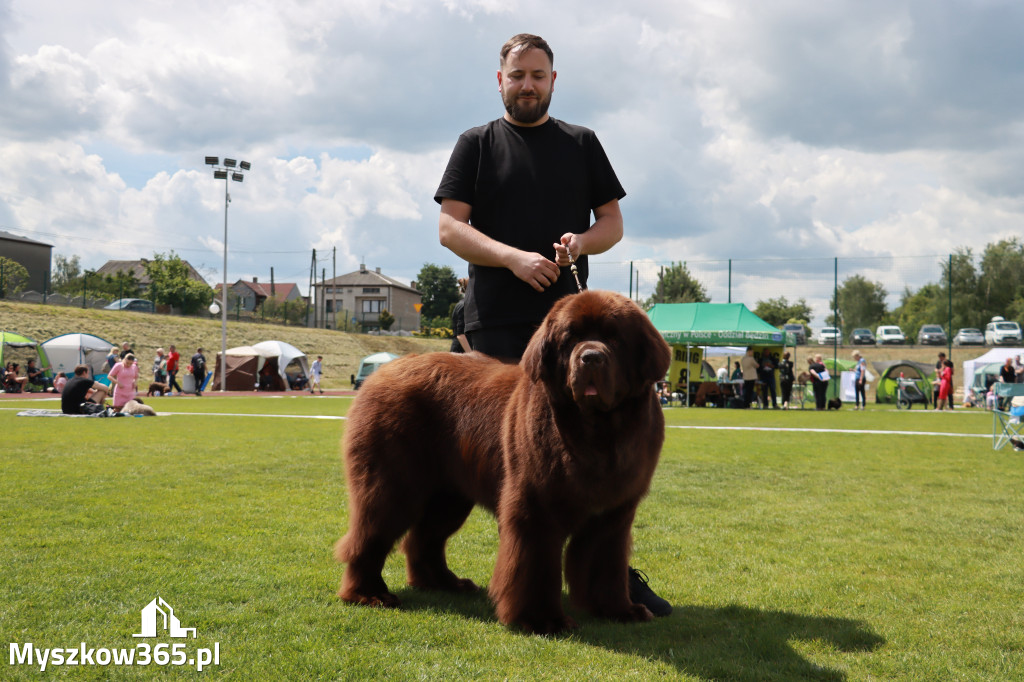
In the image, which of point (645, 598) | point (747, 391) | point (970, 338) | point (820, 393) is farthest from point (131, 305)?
point (645, 598)

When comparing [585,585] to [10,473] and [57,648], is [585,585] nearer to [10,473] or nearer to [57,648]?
[57,648]

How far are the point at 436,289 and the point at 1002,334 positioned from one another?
2444 inches

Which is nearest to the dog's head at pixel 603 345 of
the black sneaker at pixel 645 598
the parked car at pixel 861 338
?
the black sneaker at pixel 645 598

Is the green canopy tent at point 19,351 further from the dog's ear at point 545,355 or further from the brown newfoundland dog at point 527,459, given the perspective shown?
the dog's ear at point 545,355

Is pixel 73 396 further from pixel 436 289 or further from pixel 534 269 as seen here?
pixel 436 289

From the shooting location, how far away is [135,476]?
781 centimetres

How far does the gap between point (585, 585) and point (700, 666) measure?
2.23 feet

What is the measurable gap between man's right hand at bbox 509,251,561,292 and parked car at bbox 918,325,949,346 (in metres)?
48.9

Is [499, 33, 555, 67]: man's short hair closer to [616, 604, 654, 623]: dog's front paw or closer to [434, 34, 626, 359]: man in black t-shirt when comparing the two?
[434, 34, 626, 359]: man in black t-shirt

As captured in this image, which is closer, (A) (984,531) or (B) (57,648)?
(B) (57,648)

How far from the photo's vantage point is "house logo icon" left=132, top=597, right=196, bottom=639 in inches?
122

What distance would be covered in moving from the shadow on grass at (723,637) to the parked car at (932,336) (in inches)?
1899

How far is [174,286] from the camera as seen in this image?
2616 inches

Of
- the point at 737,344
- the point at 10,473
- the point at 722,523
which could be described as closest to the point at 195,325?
the point at 737,344
